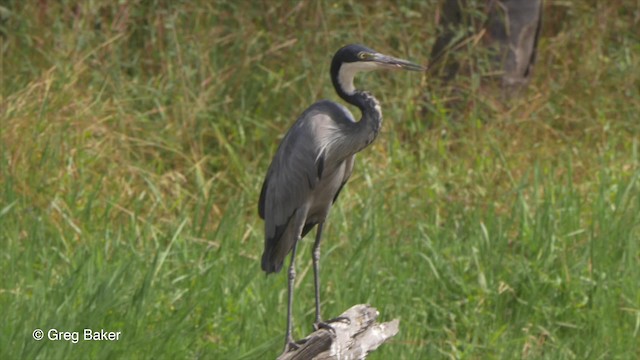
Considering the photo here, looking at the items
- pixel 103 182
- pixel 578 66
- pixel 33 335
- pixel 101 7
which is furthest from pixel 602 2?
pixel 33 335

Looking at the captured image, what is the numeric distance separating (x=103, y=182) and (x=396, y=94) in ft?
6.14

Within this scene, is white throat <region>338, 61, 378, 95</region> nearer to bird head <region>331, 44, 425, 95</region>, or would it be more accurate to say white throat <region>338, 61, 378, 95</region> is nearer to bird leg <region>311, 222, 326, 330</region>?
bird head <region>331, 44, 425, 95</region>

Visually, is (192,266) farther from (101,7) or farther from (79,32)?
(101,7)

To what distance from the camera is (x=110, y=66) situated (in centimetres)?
710

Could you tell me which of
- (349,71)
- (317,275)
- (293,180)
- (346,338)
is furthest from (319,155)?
(346,338)

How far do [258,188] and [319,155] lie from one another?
10.2 feet

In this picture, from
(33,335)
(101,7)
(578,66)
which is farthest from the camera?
(578,66)

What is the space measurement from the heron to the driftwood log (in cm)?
4

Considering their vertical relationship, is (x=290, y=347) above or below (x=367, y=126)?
below

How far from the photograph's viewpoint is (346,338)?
3676 millimetres

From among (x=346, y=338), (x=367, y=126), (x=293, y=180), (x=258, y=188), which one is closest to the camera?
(x=367, y=126)

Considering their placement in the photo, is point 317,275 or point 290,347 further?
point 317,275

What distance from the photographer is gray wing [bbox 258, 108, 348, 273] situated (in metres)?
3.42

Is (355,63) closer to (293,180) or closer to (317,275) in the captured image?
(293,180)
